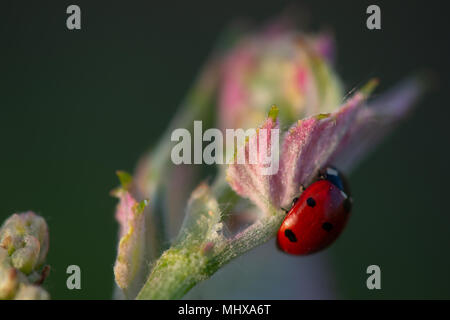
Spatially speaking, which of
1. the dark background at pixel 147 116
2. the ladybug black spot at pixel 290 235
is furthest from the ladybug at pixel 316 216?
the dark background at pixel 147 116

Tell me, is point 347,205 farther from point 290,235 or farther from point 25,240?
point 25,240

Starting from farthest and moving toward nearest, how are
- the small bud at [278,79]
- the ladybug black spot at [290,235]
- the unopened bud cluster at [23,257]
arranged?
the small bud at [278,79] < the ladybug black spot at [290,235] < the unopened bud cluster at [23,257]

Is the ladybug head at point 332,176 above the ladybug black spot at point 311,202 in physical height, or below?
above

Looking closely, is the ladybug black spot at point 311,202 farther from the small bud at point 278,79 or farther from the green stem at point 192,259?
the small bud at point 278,79

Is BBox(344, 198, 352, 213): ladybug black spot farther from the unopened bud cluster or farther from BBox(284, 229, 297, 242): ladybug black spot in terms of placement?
the unopened bud cluster

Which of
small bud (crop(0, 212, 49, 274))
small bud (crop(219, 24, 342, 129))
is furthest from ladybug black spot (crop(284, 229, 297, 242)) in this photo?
small bud (crop(0, 212, 49, 274))
